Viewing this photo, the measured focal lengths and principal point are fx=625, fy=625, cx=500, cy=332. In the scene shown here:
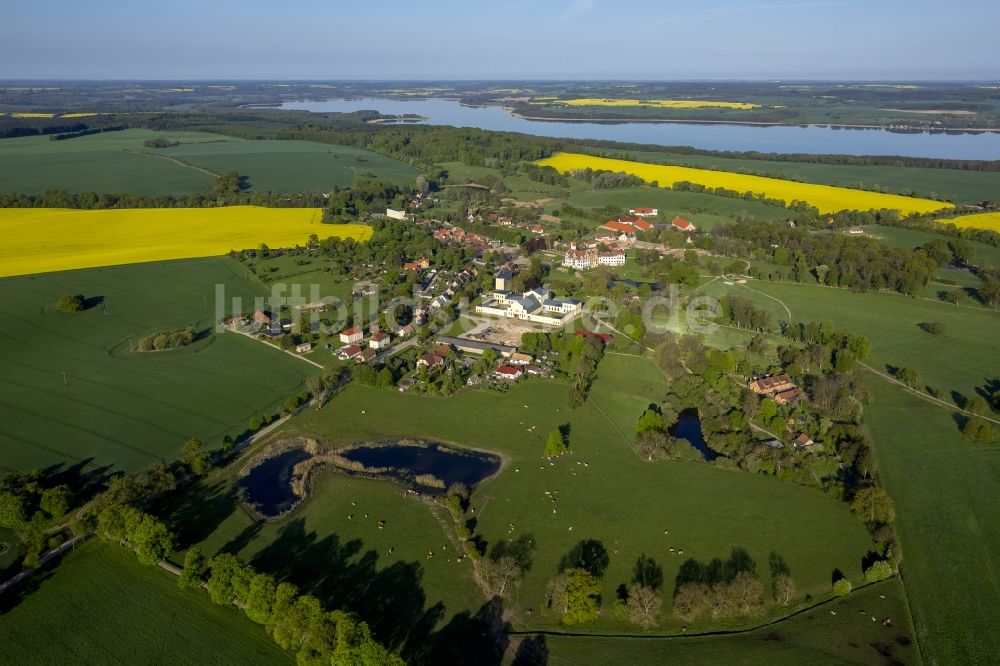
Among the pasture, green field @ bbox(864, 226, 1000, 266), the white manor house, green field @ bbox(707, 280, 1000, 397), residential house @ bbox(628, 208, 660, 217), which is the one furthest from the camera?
residential house @ bbox(628, 208, 660, 217)

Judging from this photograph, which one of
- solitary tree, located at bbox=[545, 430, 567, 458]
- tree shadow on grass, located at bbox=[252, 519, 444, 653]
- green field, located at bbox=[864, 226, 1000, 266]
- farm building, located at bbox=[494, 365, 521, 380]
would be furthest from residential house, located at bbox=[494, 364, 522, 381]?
green field, located at bbox=[864, 226, 1000, 266]

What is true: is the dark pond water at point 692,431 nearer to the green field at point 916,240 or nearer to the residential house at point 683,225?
the residential house at point 683,225

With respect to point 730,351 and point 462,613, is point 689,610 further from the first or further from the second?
point 730,351

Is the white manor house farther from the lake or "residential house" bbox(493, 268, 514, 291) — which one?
the lake

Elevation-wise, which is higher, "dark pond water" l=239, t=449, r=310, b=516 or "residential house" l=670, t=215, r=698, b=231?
"residential house" l=670, t=215, r=698, b=231

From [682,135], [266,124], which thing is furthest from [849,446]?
[266,124]

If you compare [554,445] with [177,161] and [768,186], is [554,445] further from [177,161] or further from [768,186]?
[177,161]

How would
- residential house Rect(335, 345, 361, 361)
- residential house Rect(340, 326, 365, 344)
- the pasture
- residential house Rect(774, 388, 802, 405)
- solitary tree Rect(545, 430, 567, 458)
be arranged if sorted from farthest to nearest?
residential house Rect(340, 326, 365, 344) < residential house Rect(335, 345, 361, 361) < residential house Rect(774, 388, 802, 405) < solitary tree Rect(545, 430, 567, 458) < the pasture

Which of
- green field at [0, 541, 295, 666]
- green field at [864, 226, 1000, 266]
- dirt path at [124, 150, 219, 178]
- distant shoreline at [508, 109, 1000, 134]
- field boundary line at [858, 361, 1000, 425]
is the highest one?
distant shoreline at [508, 109, 1000, 134]
